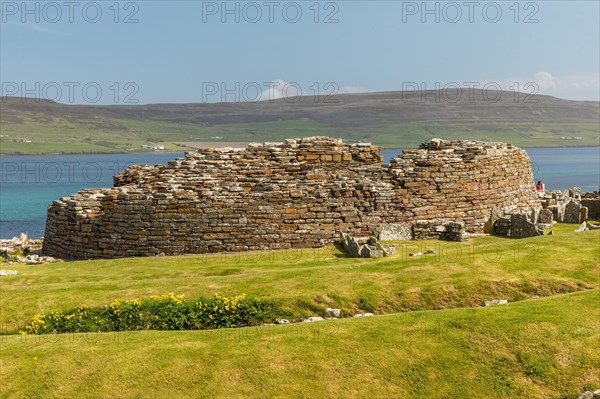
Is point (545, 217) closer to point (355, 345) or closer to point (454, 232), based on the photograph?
point (454, 232)

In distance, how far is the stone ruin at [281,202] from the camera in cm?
2730

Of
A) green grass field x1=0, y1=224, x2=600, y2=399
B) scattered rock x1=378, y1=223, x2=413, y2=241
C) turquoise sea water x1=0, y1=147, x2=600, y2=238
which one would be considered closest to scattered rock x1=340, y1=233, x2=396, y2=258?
scattered rock x1=378, y1=223, x2=413, y2=241

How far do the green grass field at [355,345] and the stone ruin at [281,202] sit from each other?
25.9ft

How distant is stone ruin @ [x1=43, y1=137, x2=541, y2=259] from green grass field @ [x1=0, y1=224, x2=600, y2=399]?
789cm

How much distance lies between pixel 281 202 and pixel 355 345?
46.8 feet

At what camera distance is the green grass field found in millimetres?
12453

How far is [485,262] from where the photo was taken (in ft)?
65.6

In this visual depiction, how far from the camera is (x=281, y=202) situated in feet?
89.9

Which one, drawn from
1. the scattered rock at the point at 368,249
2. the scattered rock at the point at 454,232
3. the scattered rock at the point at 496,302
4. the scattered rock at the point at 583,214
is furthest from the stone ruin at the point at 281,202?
the scattered rock at the point at 496,302

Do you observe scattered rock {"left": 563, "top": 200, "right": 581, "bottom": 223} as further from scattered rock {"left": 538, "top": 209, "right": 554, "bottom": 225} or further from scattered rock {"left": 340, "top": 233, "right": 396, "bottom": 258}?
scattered rock {"left": 340, "top": 233, "right": 396, "bottom": 258}

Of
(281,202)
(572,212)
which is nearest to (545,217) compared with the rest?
(572,212)

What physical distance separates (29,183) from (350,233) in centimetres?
12369

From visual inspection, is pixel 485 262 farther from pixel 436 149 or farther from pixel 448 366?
pixel 436 149

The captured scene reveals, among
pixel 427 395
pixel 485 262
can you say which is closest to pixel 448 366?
pixel 427 395
